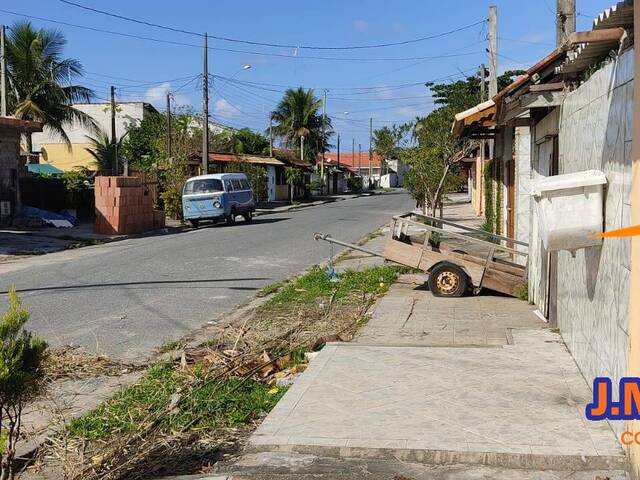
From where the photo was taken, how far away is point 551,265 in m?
8.52

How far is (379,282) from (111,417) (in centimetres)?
779

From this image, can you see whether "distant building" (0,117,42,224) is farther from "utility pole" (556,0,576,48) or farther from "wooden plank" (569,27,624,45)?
"wooden plank" (569,27,624,45)

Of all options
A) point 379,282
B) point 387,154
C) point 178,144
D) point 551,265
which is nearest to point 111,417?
point 551,265

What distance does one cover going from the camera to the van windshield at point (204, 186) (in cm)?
2928

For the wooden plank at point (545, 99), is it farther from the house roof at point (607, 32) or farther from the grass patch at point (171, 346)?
the grass patch at point (171, 346)

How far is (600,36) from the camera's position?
197 inches

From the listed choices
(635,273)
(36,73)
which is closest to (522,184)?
(635,273)

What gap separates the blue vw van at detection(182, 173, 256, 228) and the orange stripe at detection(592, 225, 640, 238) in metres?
24.1

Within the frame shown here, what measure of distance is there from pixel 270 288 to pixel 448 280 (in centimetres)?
323

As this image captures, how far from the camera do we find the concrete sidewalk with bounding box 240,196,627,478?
4.75 metres

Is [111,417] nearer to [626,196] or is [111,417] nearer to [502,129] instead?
[626,196]

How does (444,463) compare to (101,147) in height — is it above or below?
below

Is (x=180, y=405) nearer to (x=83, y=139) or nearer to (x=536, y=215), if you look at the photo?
(x=536, y=215)

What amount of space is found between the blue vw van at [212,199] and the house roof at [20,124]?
5916 millimetres
